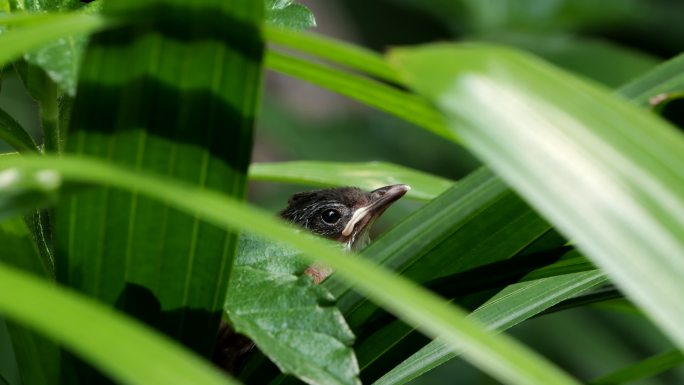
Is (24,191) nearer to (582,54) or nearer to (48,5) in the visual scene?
(48,5)

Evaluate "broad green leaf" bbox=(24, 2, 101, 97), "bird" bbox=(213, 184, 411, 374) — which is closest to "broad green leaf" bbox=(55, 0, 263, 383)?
"broad green leaf" bbox=(24, 2, 101, 97)

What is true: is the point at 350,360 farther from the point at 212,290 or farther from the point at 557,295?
the point at 557,295

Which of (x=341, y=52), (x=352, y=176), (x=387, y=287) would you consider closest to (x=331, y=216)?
(x=352, y=176)

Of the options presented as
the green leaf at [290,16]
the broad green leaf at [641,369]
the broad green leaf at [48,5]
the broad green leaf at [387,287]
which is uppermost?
the green leaf at [290,16]

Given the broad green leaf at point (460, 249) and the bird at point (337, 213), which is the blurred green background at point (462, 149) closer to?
the bird at point (337, 213)

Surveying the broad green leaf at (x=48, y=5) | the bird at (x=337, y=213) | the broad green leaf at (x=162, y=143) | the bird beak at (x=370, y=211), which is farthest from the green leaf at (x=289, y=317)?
the bird at (x=337, y=213)

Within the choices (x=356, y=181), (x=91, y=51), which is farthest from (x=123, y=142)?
(x=356, y=181)
